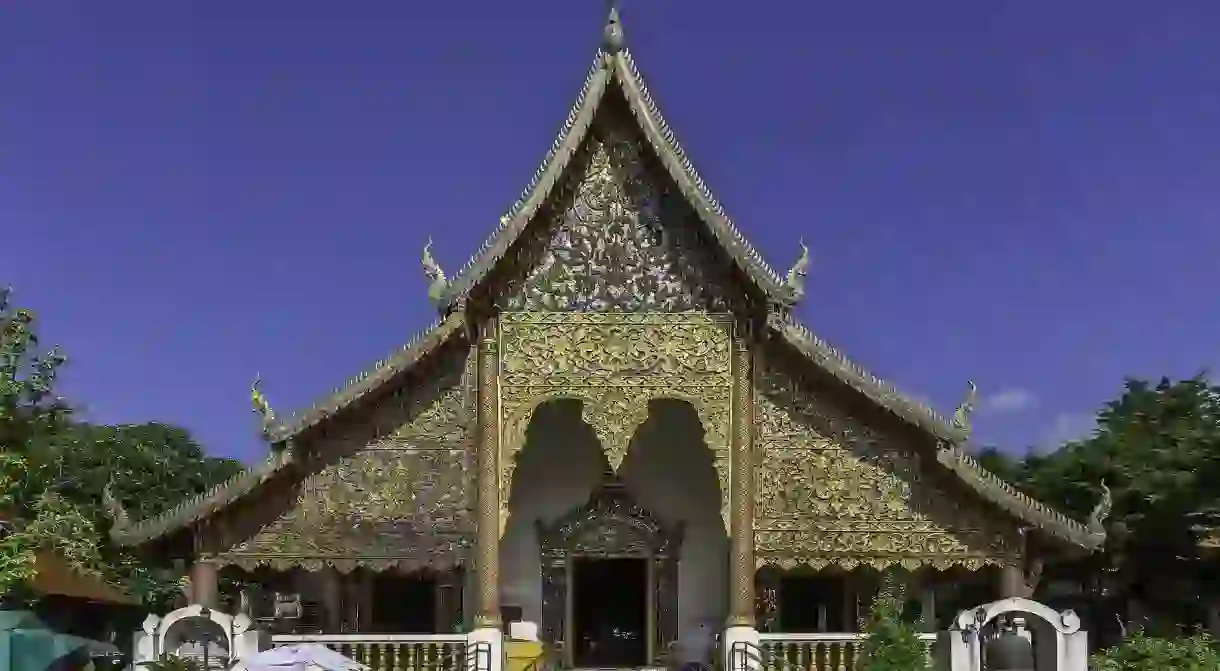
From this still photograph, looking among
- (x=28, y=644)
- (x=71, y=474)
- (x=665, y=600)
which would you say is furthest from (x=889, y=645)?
(x=71, y=474)

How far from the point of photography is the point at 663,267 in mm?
11055

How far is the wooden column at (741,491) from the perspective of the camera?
10.7 metres

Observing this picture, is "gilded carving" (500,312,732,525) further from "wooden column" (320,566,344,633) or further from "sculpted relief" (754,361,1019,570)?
"wooden column" (320,566,344,633)

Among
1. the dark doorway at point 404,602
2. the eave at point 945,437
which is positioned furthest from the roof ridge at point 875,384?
the dark doorway at point 404,602

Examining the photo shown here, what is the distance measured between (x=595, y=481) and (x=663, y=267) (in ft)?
10.6

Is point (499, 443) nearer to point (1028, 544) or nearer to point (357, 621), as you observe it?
point (357, 621)

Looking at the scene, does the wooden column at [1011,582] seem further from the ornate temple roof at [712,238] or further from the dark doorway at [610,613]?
the dark doorway at [610,613]

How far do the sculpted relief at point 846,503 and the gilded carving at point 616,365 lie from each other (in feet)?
A: 1.66

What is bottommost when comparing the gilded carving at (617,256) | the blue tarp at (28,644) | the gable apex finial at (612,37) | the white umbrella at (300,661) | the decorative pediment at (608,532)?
the blue tarp at (28,644)

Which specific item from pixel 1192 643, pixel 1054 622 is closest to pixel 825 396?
pixel 1054 622

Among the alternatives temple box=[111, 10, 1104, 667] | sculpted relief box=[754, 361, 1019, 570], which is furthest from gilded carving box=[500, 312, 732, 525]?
sculpted relief box=[754, 361, 1019, 570]

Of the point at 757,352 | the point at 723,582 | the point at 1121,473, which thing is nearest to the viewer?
the point at 757,352

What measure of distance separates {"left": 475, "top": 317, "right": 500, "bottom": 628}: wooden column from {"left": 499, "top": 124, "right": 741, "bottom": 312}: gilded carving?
0.48 metres

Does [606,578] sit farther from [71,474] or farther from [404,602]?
[71,474]
